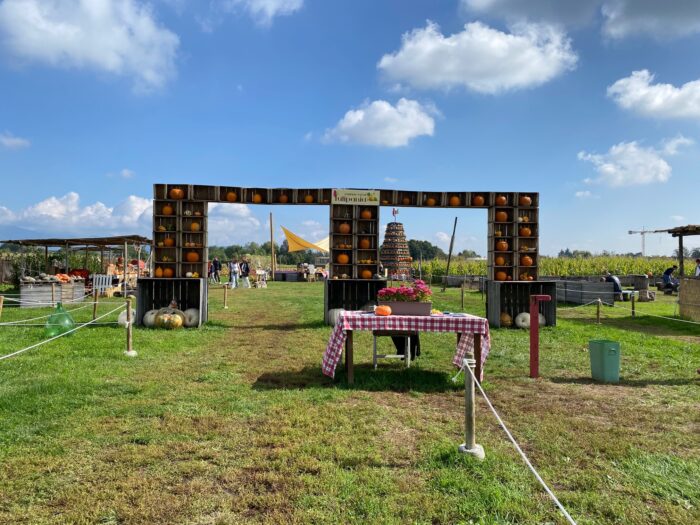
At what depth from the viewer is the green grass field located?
10.7ft

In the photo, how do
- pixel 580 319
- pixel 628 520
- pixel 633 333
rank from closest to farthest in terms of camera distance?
1. pixel 628 520
2. pixel 633 333
3. pixel 580 319

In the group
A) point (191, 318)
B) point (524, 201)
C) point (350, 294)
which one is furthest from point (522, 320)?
point (191, 318)

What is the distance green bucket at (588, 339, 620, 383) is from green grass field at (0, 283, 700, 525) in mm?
215

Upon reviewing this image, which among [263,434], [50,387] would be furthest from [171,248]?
[263,434]

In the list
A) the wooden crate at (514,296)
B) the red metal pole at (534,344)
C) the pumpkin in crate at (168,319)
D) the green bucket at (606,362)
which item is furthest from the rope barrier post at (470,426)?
the wooden crate at (514,296)

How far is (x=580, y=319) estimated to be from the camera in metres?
15.1

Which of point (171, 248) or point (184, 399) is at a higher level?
point (171, 248)

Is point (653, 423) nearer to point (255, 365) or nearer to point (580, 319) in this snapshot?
point (255, 365)

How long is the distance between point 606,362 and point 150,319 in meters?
9.89

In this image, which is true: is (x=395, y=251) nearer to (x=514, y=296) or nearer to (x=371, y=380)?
(x=514, y=296)

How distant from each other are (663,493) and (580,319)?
12.5 meters

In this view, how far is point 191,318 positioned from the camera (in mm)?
12375

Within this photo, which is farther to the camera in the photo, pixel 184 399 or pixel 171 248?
pixel 171 248

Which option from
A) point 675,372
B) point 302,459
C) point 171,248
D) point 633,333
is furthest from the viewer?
point 171,248
